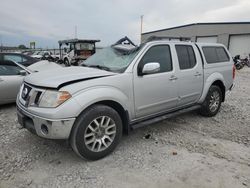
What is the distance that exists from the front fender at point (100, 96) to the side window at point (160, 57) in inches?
28.2

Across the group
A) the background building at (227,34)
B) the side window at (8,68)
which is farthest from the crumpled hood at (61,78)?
the background building at (227,34)

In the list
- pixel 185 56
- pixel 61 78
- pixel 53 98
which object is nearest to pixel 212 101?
pixel 185 56

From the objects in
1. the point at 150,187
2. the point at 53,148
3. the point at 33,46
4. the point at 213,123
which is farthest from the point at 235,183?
the point at 33,46

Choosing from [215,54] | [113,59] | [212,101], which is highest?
[215,54]

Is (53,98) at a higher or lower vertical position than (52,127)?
higher

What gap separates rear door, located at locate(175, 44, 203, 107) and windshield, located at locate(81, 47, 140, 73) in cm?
109

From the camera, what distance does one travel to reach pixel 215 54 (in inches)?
213

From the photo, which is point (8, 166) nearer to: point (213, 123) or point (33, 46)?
point (213, 123)

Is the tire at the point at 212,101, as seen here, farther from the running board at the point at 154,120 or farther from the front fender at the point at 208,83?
the running board at the point at 154,120

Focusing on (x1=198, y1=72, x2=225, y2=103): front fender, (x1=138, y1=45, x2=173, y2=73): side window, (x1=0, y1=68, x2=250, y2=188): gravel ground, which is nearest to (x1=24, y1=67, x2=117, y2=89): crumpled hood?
(x1=138, y1=45, x2=173, y2=73): side window

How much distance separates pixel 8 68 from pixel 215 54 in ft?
17.5

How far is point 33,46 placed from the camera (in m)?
47.7

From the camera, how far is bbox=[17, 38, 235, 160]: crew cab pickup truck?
9.72 ft

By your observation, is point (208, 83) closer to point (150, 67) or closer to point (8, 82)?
point (150, 67)
